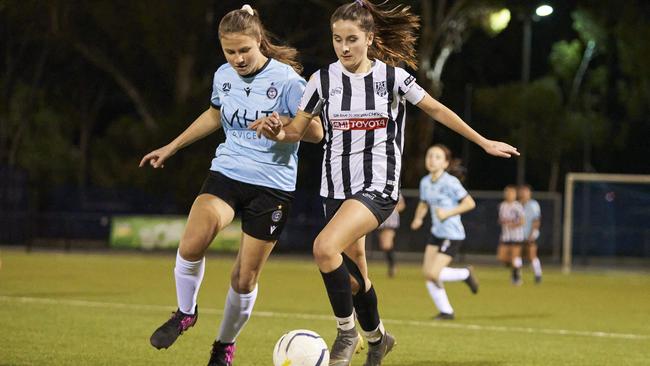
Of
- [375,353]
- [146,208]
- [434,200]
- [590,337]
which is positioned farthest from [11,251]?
[375,353]

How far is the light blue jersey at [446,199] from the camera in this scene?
13977mm

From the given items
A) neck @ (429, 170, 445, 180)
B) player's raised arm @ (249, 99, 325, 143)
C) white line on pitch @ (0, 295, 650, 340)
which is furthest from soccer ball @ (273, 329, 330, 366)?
neck @ (429, 170, 445, 180)

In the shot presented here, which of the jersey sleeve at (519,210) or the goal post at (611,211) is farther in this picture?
the goal post at (611,211)

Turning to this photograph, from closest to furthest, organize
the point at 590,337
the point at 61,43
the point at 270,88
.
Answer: the point at 270,88 → the point at 590,337 → the point at 61,43

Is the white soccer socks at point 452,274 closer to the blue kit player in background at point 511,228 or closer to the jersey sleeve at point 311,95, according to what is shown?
the jersey sleeve at point 311,95

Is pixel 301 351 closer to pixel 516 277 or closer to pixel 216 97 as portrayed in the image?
pixel 216 97

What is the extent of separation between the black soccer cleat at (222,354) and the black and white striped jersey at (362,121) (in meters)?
1.25

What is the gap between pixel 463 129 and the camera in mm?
7180

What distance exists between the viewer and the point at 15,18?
3312 cm

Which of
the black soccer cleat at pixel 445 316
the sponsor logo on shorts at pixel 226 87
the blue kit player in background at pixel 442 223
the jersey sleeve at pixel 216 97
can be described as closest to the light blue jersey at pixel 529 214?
the blue kit player in background at pixel 442 223

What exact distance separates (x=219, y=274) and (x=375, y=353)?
14.3 meters

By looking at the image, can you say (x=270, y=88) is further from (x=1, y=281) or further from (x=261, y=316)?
(x=1, y=281)

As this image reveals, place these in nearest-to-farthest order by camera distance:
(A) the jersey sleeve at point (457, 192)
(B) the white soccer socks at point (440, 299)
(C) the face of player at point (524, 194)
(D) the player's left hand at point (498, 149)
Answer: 1. (D) the player's left hand at point (498, 149)
2. (B) the white soccer socks at point (440, 299)
3. (A) the jersey sleeve at point (457, 192)
4. (C) the face of player at point (524, 194)

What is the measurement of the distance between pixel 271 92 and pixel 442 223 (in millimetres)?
6985
